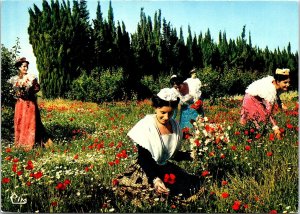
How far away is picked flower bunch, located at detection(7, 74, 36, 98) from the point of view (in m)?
6.96

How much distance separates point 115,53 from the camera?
646 cm

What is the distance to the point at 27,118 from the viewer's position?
715 cm

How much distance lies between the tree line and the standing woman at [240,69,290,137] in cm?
23

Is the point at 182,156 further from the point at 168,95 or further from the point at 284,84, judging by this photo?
the point at 284,84

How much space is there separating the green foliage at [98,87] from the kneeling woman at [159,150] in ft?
5.66

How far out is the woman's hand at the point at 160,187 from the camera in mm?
3950

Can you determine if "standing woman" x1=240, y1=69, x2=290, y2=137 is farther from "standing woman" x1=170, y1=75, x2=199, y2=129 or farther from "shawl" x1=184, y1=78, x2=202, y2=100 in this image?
"standing woman" x1=170, y1=75, x2=199, y2=129

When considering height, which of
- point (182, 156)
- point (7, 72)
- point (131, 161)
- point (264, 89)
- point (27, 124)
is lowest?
point (131, 161)

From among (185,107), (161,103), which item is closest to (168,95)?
(161,103)

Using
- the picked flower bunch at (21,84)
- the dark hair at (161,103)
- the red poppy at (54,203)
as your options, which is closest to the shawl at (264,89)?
the dark hair at (161,103)

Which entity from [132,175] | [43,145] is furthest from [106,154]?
[43,145]

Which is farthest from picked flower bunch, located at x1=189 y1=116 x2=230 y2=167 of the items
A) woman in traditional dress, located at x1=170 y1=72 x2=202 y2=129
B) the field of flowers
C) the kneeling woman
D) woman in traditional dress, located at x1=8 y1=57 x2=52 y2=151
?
woman in traditional dress, located at x1=8 y1=57 x2=52 y2=151

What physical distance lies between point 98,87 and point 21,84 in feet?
5.14

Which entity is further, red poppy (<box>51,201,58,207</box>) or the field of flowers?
the field of flowers
